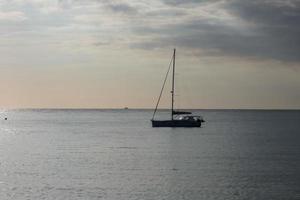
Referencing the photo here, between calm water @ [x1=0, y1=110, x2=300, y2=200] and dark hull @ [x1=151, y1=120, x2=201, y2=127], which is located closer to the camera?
calm water @ [x1=0, y1=110, x2=300, y2=200]

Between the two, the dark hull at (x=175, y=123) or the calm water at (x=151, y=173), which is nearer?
the calm water at (x=151, y=173)

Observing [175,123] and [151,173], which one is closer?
[151,173]

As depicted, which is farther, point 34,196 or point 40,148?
point 40,148

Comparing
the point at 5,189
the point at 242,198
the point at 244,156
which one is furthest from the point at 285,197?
the point at 244,156

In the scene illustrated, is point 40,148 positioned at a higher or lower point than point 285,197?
lower

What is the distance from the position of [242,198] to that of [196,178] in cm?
1365

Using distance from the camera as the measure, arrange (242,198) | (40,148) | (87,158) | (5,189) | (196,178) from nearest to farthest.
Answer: (242,198) < (5,189) < (196,178) < (87,158) < (40,148)

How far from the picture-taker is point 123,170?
7819 cm

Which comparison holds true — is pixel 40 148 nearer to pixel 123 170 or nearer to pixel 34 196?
pixel 123 170

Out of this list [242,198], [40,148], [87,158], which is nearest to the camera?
[242,198]

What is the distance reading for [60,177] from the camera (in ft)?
234

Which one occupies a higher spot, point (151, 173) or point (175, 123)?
point (151, 173)

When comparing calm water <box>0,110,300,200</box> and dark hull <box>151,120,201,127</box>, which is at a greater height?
calm water <box>0,110,300,200</box>

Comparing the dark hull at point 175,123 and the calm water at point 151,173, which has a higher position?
the calm water at point 151,173
